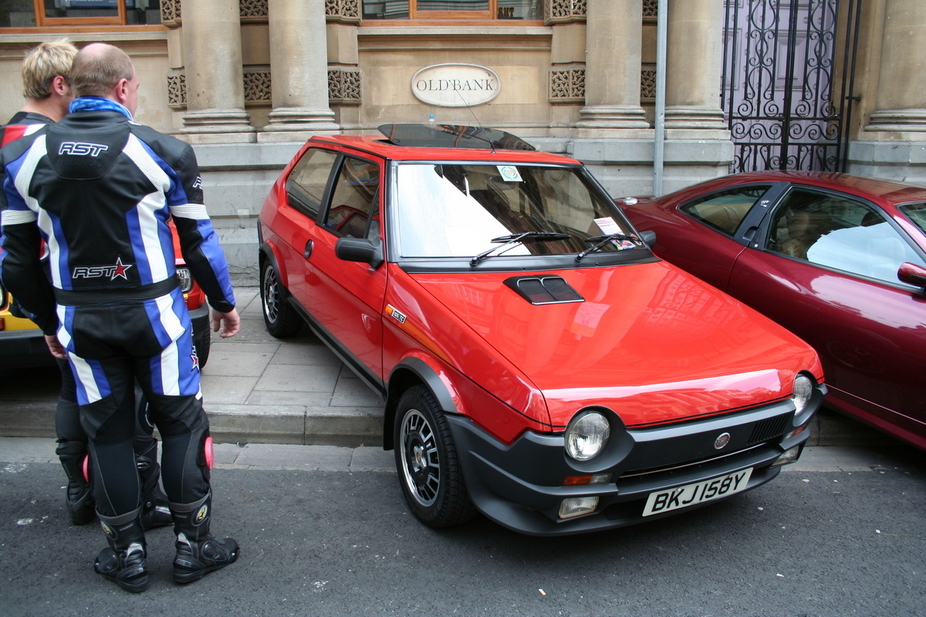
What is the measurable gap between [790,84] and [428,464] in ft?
25.6

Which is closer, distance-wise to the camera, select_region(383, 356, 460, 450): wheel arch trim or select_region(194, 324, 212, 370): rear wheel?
select_region(383, 356, 460, 450): wheel arch trim

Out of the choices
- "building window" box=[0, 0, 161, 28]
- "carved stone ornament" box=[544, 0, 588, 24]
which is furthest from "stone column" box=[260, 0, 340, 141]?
"carved stone ornament" box=[544, 0, 588, 24]

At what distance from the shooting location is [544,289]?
3668 millimetres

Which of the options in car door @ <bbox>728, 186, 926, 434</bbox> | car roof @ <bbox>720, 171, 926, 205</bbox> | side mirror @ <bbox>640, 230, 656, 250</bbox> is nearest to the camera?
car door @ <bbox>728, 186, 926, 434</bbox>

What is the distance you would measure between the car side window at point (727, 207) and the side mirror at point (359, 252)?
2726 millimetres

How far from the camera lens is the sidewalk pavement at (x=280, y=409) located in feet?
14.8

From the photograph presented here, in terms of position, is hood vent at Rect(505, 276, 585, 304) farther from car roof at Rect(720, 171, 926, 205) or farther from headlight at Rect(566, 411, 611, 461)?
car roof at Rect(720, 171, 926, 205)

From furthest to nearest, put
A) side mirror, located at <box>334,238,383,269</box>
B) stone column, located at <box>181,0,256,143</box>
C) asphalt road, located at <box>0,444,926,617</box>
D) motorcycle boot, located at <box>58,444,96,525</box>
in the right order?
stone column, located at <box>181,0,256,143</box> < side mirror, located at <box>334,238,383,269</box> < motorcycle boot, located at <box>58,444,96,525</box> < asphalt road, located at <box>0,444,926,617</box>

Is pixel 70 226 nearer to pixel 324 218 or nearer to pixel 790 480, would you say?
pixel 324 218

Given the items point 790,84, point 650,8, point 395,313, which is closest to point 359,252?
point 395,313

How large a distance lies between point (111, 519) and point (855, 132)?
32.0ft

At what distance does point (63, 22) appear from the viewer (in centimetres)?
877

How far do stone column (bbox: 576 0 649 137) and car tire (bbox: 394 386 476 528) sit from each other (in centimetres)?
585

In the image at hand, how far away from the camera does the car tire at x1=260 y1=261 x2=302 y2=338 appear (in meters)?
5.59
